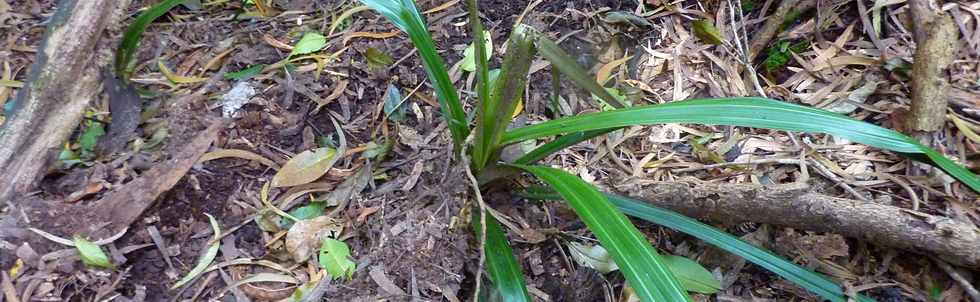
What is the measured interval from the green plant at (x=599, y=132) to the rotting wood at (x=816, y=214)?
4 centimetres

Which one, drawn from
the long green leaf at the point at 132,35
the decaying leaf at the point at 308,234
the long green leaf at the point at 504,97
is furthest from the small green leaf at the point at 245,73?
the long green leaf at the point at 504,97

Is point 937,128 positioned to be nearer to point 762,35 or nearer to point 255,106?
point 762,35

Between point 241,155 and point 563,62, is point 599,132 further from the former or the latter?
point 241,155

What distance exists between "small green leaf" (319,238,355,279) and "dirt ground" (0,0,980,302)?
0.07 feet

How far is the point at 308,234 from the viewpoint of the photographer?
51.8 inches

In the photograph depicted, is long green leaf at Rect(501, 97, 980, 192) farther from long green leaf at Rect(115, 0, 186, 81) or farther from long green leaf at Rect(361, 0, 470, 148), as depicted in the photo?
long green leaf at Rect(115, 0, 186, 81)

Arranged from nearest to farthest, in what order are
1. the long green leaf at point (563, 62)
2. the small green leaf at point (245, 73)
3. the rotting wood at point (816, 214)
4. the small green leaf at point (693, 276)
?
the long green leaf at point (563, 62) → the rotting wood at point (816, 214) → the small green leaf at point (693, 276) → the small green leaf at point (245, 73)

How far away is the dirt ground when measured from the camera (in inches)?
49.3

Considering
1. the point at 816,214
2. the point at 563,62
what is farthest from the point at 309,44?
the point at 816,214

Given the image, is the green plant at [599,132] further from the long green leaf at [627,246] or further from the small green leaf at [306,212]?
the small green leaf at [306,212]

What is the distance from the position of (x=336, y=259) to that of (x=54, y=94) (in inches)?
28.2

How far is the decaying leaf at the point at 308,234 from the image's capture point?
1.30 metres

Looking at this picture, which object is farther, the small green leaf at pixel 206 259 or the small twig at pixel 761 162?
the small twig at pixel 761 162

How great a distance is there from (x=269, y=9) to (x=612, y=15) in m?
0.93
